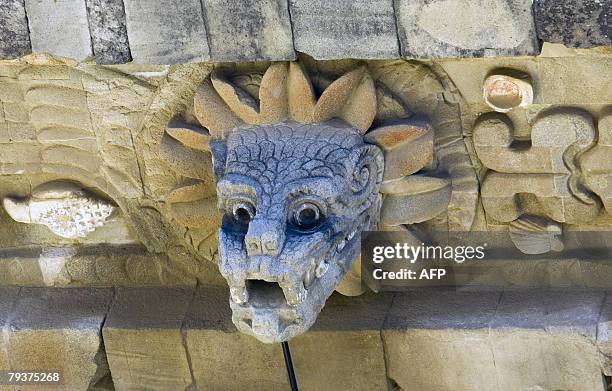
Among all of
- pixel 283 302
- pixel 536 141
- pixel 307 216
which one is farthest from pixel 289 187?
pixel 536 141

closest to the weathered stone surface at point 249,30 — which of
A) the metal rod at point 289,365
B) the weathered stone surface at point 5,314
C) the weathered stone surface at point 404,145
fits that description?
the weathered stone surface at point 404,145

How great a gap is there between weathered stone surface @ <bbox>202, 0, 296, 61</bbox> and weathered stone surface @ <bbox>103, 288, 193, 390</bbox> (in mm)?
1311

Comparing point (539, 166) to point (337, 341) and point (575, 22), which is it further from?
point (337, 341)

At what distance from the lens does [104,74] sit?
5461 millimetres

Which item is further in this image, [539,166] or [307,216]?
[539,166]

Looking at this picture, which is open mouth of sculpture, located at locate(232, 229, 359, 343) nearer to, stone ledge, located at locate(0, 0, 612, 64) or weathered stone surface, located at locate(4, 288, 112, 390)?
stone ledge, located at locate(0, 0, 612, 64)

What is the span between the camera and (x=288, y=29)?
486 cm

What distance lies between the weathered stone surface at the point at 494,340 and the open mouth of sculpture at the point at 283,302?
0.72m

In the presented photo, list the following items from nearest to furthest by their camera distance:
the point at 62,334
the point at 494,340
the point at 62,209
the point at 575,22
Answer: the point at 575,22 < the point at 494,340 < the point at 62,209 < the point at 62,334

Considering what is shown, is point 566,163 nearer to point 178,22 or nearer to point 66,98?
point 178,22

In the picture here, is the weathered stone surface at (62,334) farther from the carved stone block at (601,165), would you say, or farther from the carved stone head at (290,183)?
the carved stone block at (601,165)

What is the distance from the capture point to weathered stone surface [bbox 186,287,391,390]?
562 centimetres

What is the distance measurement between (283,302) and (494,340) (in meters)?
0.98

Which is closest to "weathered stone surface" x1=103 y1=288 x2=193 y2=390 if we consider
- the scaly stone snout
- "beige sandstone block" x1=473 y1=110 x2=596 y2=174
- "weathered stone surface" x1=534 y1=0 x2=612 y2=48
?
the scaly stone snout
